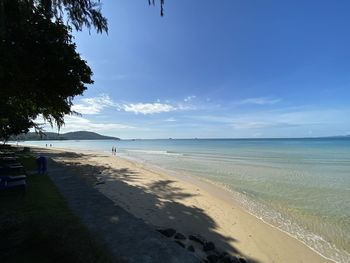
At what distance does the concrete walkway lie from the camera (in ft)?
15.2

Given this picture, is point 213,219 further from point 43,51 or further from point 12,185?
point 43,51

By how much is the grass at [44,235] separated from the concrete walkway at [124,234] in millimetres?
278

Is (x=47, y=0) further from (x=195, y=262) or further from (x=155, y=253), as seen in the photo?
(x=195, y=262)

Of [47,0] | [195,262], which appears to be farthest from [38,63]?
[195,262]

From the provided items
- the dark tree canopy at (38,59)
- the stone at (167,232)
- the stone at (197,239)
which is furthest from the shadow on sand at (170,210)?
the dark tree canopy at (38,59)

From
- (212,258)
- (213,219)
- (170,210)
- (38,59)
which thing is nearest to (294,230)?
(213,219)

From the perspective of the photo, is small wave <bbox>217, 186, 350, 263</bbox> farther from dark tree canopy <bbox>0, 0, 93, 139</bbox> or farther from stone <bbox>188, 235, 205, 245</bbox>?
dark tree canopy <bbox>0, 0, 93, 139</bbox>

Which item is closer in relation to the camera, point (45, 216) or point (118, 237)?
point (118, 237)

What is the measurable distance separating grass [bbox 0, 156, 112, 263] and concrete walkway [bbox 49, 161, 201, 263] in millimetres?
278

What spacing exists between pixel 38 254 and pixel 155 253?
1958 mm

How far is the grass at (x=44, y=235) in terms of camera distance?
4336 mm

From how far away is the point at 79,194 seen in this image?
8688 mm

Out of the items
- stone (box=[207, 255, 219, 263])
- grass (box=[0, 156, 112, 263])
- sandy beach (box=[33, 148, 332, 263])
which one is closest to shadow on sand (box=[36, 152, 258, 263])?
sandy beach (box=[33, 148, 332, 263])

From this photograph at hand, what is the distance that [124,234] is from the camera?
5477 mm
